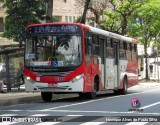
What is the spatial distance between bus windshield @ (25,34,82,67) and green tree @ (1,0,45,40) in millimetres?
8649

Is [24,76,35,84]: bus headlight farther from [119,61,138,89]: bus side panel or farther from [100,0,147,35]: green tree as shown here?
[100,0,147,35]: green tree

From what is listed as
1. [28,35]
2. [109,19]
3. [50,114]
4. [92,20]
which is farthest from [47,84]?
[109,19]

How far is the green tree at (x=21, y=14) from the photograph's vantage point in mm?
30375

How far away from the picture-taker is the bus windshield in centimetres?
2117

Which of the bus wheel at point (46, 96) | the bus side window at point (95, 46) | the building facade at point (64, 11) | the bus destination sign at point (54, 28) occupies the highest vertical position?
the building facade at point (64, 11)

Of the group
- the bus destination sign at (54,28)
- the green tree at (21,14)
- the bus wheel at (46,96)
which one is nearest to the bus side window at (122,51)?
the green tree at (21,14)

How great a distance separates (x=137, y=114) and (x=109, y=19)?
116 feet

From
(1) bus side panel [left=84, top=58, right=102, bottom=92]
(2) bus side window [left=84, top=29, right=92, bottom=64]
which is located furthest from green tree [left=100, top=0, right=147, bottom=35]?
(2) bus side window [left=84, top=29, right=92, bottom=64]

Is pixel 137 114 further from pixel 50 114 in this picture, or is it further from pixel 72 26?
pixel 72 26

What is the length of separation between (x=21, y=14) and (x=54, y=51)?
9976 millimetres

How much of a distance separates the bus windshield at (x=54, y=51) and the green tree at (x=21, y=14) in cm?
865

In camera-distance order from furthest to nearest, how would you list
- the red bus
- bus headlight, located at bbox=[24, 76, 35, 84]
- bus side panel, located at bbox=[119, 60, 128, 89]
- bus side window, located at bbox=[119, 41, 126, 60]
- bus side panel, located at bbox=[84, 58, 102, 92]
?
1. bus side window, located at bbox=[119, 41, 126, 60]
2. bus side panel, located at bbox=[119, 60, 128, 89]
3. bus headlight, located at bbox=[24, 76, 35, 84]
4. bus side panel, located at bbox=[84, 58, 102, 92]
5. the red bus

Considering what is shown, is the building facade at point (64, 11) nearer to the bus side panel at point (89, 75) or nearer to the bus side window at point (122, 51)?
the bus side window at point (122, 51)

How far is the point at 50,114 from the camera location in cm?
1590
